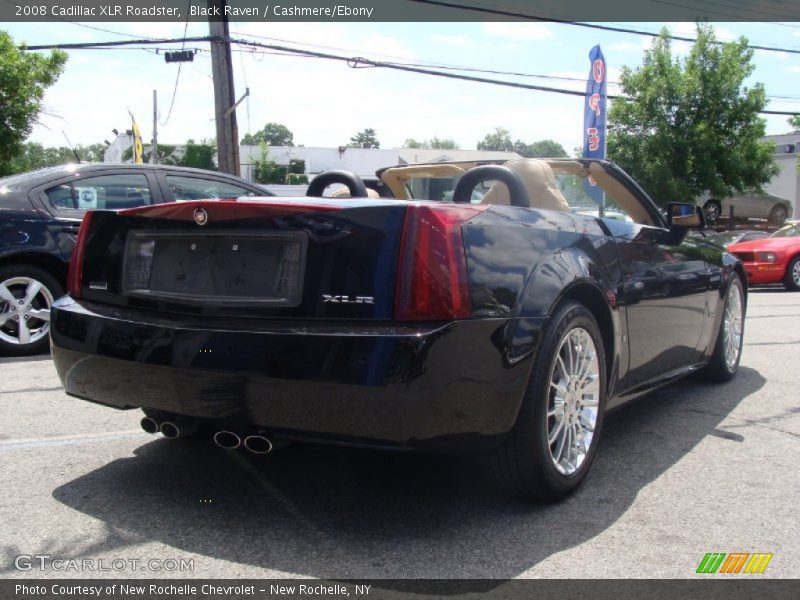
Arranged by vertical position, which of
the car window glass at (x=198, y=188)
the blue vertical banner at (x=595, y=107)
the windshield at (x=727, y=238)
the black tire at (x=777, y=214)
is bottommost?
the black tire at (x=777, y=214)

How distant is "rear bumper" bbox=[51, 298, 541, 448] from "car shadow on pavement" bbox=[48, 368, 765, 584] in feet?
1.26

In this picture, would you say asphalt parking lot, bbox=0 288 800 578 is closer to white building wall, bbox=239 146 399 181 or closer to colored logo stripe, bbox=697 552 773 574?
colored logo stripe, bbox=697 552 773 574

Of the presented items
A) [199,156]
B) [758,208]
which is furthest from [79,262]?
[199,156]

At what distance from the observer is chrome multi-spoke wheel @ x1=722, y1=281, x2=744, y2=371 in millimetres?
5371

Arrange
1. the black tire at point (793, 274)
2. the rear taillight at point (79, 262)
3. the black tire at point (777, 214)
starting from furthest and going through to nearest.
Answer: the black tire at point (777, 214), the black tire at point (793, 274), the rear taillight at point (79, 262)

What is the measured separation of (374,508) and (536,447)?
0.67m

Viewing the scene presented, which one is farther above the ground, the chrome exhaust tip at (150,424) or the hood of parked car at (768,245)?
the chrome exhaust tip at (150,424)

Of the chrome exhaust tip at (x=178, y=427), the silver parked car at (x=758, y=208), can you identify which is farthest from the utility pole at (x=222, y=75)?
the silver parked car at (x=758, y=208)

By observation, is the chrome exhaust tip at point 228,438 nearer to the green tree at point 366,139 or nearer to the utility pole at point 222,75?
the utility pole at point 222,75

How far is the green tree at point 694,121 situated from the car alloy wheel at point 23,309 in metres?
21.4

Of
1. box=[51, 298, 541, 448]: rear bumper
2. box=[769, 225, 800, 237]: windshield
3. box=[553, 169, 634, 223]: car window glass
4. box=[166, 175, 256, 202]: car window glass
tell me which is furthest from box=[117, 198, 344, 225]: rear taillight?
box=[769, 225, 800, 237]: windshield

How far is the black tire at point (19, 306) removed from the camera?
6.18 m

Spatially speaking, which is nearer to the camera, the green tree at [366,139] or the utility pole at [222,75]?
the utility pole at [222,75]

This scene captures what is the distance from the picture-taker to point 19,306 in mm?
6262
